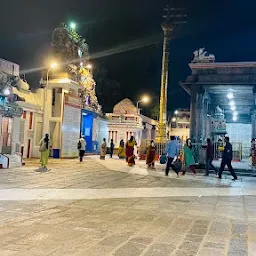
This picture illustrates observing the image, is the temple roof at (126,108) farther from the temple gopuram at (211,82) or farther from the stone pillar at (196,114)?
the stone pillar at (196,114)

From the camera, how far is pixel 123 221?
21.0 feet

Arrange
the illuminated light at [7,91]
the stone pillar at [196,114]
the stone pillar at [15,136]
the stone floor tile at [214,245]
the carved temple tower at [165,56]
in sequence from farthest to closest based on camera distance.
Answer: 1. the carved temple tower at [165,56]
2. the stone pillar at [196,114]
3. the stone pillar at [15,136]
4. the illuminated light at [7,91]
5. the stone floor tile at [214,245]

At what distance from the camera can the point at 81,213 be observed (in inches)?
274

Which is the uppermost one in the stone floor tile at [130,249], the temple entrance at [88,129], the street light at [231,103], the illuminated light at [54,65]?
the illuminated light at [54,65]

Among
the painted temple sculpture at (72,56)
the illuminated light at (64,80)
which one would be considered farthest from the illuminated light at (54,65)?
the illuminated light at (64,80)

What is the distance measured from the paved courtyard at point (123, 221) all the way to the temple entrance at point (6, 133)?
275 inches

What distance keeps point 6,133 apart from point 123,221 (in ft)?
42.4

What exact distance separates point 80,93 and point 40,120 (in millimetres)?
5548

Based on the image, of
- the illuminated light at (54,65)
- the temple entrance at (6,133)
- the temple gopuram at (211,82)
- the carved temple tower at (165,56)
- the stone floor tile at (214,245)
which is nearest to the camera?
the stone floor tile at (214,245)

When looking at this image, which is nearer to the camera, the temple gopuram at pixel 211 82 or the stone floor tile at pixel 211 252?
the stone floor tile at pixel 211 252

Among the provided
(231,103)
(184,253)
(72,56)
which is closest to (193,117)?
(231,103)

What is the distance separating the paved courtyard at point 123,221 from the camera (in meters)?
4.79

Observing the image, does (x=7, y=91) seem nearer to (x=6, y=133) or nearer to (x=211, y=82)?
(x=6, y=133)

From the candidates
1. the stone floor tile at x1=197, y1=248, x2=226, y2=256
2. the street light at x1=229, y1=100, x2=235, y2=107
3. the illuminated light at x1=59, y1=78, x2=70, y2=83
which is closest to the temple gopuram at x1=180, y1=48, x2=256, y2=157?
the street light at x1=229, y1=100, x2=235, y2=107
